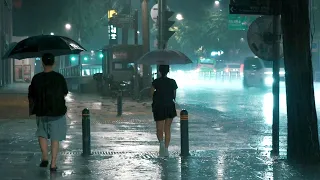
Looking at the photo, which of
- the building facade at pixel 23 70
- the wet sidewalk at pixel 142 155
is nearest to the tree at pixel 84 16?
the building facade at pixel 23 70

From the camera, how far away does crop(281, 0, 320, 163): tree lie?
10258mm

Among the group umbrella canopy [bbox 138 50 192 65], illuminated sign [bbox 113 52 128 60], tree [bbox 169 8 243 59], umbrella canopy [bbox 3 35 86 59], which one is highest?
tree [bbox 169 8 243 59]

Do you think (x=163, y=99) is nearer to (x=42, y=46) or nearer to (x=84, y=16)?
(x=42, y=46)

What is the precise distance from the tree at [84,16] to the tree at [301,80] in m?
52.0

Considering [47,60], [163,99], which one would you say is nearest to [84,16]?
[163,99]

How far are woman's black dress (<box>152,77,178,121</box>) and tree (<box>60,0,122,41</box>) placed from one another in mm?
50983

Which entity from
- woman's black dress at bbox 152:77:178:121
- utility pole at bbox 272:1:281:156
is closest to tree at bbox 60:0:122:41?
woman's black dress at bbox 152:77:178:121

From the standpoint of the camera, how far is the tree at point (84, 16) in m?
62.9

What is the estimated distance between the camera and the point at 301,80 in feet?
33.7

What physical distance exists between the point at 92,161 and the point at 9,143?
3312mm

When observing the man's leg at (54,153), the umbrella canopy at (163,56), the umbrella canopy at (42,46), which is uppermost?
the umbrella canopy at (42,46)

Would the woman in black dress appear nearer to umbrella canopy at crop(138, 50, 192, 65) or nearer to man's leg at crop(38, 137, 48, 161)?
umbrella canopy at crop(138, 50, 192, 65)

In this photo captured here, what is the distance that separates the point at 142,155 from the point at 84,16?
176 feet

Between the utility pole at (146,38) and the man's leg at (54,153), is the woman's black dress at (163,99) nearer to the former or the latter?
the man's leg at (54,153)
